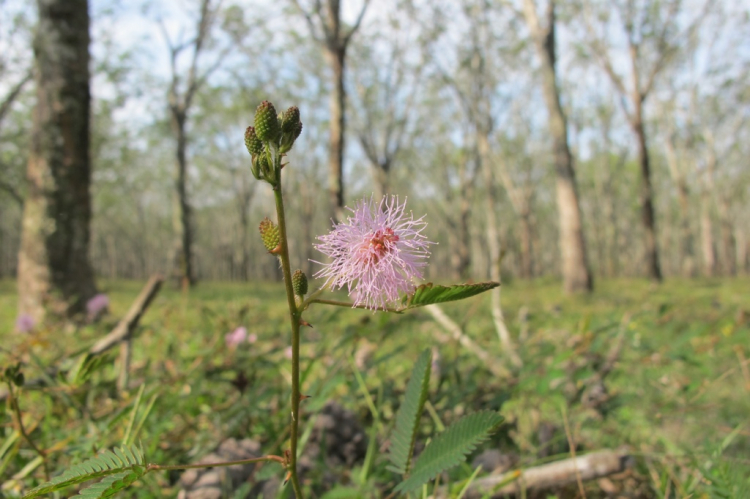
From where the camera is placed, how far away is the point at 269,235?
1.79 feet

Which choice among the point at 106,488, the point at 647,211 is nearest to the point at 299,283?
the point at 106,488

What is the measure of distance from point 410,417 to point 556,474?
23.8 inches

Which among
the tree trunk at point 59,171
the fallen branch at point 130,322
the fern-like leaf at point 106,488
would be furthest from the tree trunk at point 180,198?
the fern-like leaf at point 106,488

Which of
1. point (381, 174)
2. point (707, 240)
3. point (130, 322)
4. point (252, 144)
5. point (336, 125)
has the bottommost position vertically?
point (130, 322)

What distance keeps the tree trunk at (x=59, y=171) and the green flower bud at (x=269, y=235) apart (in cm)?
486

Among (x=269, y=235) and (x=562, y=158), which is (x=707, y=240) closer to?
(x=562, y=158)

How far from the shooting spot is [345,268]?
695 millimetres

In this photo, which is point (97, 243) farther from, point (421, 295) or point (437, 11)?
point (421, 295)

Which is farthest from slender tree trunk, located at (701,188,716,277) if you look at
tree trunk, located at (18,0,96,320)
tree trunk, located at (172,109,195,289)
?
tree trunk, located at (18,0,96,320)

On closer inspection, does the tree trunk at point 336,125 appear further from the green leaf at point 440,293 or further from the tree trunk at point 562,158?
the green leaf at point 440,293

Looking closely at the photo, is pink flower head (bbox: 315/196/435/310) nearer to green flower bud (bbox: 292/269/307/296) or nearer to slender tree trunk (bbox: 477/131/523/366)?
green flower bud (bbox: 292/269/307/296)

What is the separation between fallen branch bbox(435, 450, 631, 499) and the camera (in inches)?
42.1

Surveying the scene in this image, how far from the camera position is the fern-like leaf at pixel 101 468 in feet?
1.67

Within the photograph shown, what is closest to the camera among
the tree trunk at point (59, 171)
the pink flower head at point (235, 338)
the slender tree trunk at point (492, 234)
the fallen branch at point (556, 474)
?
the fallen branch at point (556, 474)
